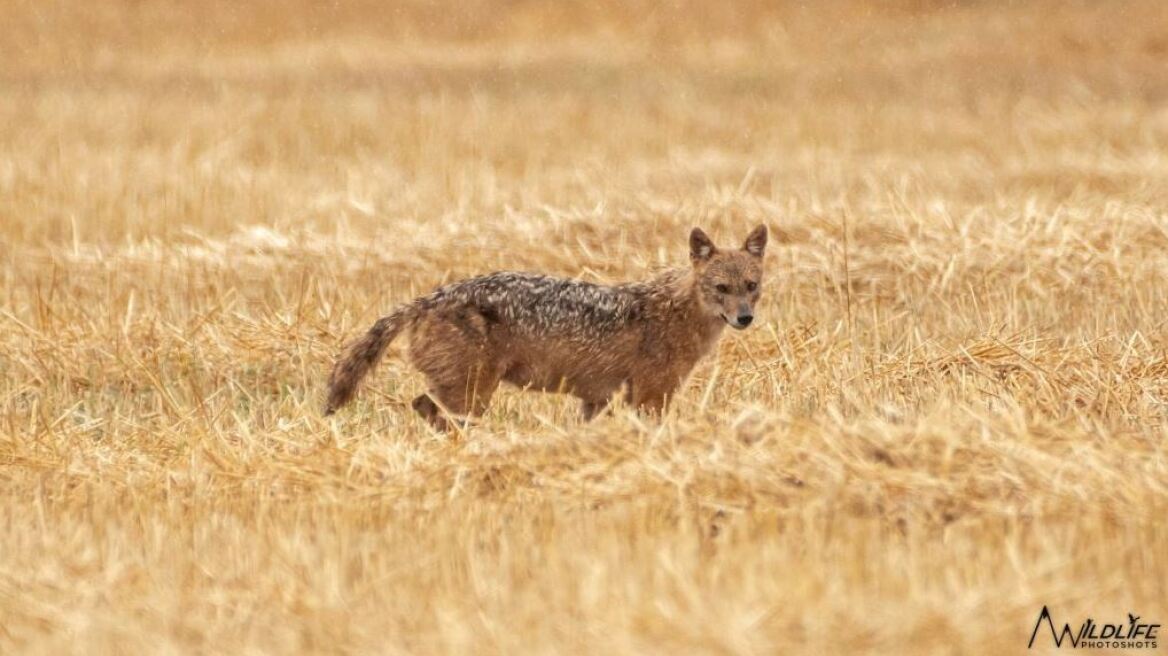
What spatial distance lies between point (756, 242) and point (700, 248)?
0.28 m

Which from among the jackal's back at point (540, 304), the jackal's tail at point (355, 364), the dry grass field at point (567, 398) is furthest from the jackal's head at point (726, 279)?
the jackal's tail at point (355, 364)

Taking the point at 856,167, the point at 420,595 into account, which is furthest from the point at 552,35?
the point at 420,595

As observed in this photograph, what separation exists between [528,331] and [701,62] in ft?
52.1

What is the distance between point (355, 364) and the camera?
23.6 feet

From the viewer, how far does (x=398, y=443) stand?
6531 millimetres

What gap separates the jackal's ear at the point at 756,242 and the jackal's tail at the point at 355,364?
160 cm

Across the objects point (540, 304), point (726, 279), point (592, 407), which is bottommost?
point (592, 407)

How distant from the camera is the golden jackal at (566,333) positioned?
7.25 meters

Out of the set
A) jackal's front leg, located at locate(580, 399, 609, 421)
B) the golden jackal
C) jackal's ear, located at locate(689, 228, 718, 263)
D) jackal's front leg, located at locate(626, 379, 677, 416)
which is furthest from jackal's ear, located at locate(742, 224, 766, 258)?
jackal's front leg, located at locate(580, 399, 609, 421)

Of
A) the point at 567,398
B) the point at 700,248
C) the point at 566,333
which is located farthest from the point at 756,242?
the point at 567,398

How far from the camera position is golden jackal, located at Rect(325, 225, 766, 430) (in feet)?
23.8

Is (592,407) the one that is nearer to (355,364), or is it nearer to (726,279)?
(726,279)

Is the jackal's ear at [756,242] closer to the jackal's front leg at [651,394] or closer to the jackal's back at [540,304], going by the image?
the jackal's back at [540,304]

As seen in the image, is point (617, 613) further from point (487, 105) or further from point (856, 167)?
point (487, 105)
